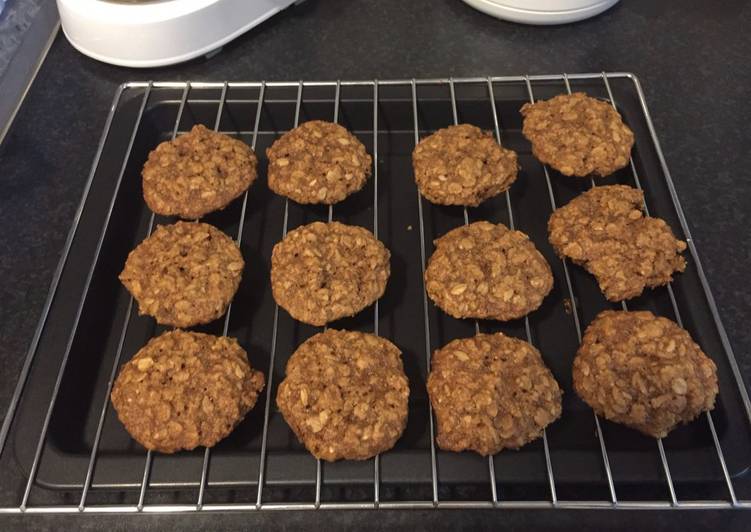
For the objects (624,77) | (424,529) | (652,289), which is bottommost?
(424,529)

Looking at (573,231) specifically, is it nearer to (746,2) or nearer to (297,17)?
(297,17)

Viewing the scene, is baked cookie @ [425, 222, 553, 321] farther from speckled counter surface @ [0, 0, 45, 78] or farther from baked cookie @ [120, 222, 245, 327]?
speckled counter surface @ [0, 0, 45, 78]

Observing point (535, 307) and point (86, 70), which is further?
point (86, 70)

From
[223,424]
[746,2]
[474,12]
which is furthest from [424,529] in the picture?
[746,2]

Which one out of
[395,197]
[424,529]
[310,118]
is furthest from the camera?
[310,118]

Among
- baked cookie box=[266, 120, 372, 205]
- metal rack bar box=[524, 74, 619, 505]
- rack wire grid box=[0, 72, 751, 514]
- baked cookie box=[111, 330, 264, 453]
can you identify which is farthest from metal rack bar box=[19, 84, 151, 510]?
metal rack bar box=[524, 74, 619, 505]

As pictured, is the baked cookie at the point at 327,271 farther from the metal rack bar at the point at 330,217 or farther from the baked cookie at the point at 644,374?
the baked cookie at the point at 644,374
